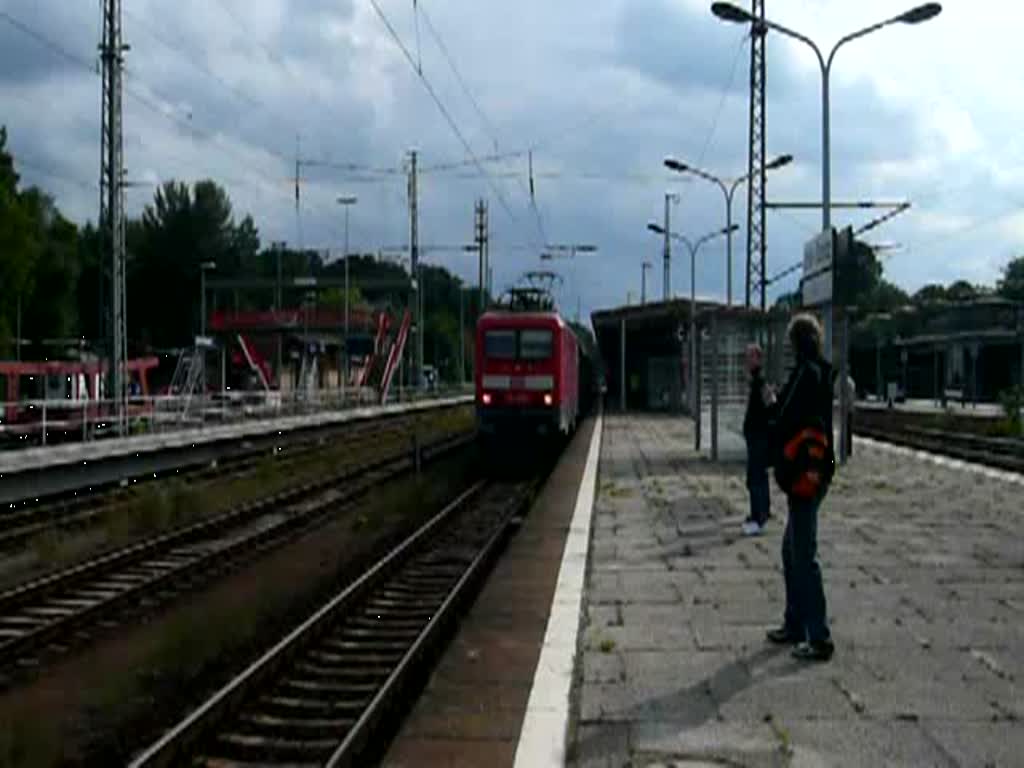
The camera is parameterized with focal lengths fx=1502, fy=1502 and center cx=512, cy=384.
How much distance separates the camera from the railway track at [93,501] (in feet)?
64.3

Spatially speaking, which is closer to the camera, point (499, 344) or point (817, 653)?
point (817, 653)

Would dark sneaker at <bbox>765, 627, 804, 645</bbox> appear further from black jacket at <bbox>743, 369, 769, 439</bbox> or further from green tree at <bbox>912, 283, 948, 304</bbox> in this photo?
green tree at <bbox>912, 283, 948, 304</bbox>

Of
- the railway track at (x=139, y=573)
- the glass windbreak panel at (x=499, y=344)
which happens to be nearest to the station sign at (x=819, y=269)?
the glass windbreak panel at (x=499, y=344)

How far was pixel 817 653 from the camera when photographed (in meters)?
8.55

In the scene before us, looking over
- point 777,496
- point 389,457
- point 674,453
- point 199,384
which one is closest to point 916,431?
point 674,453

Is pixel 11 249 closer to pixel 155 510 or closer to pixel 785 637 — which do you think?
pixel 155 510

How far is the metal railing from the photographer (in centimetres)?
2495

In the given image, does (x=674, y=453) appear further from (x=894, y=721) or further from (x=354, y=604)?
(x=894, y=721)

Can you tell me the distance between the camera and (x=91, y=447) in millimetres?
25109

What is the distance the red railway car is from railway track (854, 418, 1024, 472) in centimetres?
813

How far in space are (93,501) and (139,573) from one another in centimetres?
881

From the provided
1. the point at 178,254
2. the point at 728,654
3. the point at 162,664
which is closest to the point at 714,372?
the point at 162,664

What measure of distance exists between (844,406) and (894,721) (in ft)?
61.9

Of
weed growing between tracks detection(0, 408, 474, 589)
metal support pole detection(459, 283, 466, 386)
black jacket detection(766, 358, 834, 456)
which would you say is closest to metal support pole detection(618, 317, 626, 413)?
weed growing between tracks detection(0, 408, 474, 589)
